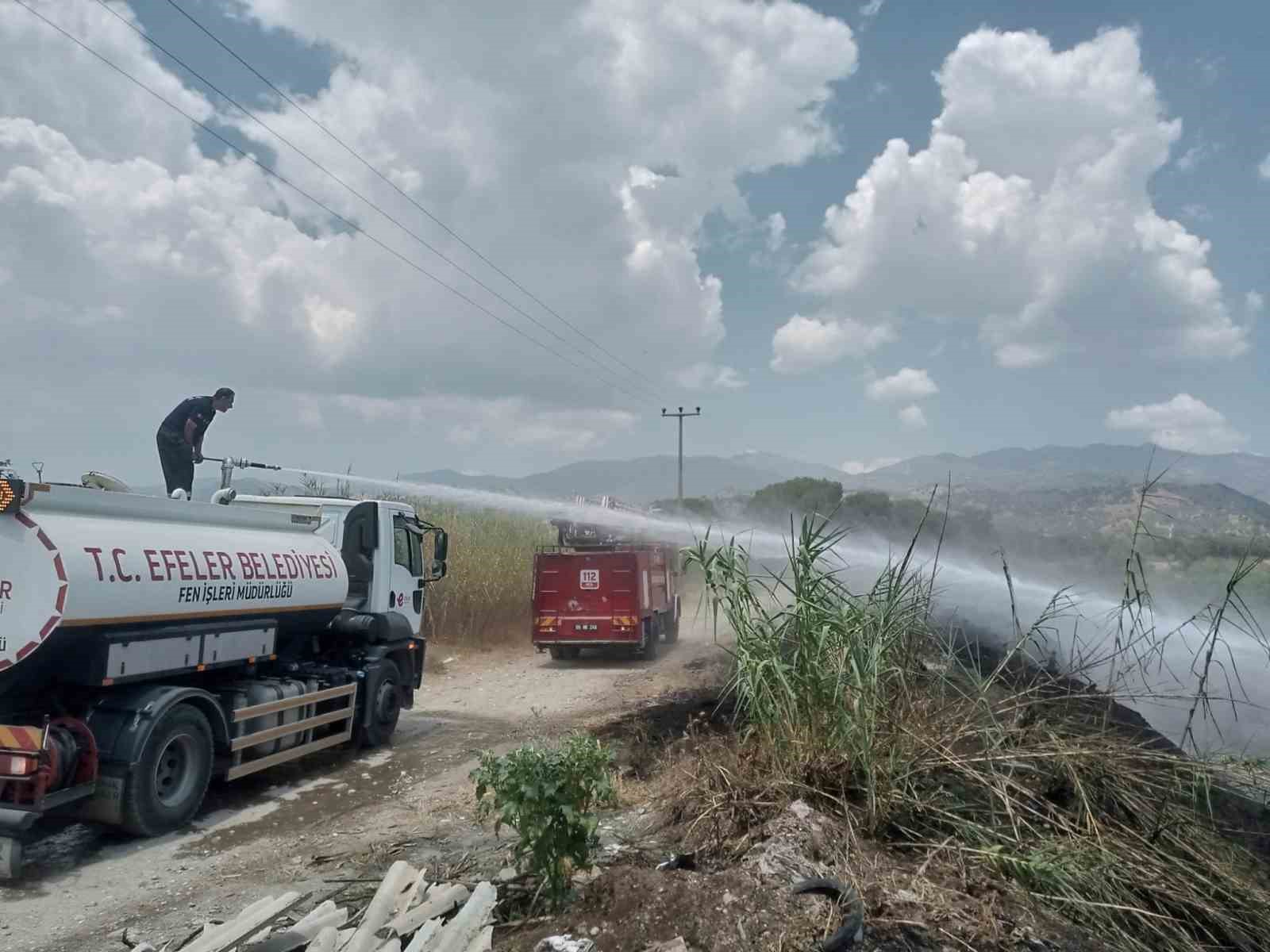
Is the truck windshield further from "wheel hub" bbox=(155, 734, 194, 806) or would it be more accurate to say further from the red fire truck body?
the red fire truck body

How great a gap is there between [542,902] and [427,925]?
0.71m

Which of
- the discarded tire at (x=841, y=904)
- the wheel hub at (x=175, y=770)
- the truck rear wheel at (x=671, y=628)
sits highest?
the discarded tire at (x=841, y=904)

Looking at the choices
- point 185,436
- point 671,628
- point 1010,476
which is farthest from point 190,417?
point 1010,476

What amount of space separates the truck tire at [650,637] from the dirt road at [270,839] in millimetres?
5000

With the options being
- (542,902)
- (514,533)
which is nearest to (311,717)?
(542,902)

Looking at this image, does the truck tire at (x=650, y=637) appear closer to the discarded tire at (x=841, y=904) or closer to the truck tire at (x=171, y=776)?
the truck tire at (x=171, y=776)

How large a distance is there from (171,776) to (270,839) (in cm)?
94

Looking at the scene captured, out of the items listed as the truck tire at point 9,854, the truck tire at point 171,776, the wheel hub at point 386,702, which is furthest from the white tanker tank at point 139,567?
the wheel hub at point 386,702

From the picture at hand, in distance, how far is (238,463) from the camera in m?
11.1

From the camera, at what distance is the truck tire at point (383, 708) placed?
9992 millimetres

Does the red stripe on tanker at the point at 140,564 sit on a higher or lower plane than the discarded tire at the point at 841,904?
higher

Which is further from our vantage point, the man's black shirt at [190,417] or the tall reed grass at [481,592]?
the tall reed grass at [481,592]

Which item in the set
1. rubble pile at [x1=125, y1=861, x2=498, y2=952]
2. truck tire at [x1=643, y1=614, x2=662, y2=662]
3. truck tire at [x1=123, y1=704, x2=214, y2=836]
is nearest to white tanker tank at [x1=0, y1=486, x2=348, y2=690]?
truck tire at [x1=123, y1=704, x2=214, y2=836]

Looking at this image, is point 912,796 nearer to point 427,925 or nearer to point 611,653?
point 427,925
